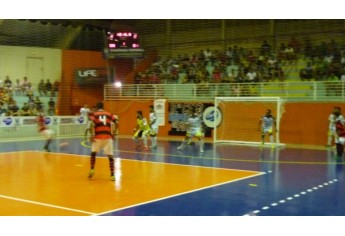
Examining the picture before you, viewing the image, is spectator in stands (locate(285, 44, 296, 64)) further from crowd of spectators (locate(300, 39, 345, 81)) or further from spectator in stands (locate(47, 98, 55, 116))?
spectator in stands (locate(47, 98, 55, 116))

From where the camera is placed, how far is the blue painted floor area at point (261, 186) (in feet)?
26.4

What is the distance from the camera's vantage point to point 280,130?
902 inches

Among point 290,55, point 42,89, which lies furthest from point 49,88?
point 290,55

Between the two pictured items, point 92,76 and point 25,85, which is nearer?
point 25,85

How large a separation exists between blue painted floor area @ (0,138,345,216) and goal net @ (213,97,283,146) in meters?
3.86

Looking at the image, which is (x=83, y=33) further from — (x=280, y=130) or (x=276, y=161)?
(x=276, y=161)

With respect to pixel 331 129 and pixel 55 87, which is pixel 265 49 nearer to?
pixel 331 129

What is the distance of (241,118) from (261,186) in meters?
13.5

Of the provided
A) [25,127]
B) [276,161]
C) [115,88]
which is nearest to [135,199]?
[276,161]

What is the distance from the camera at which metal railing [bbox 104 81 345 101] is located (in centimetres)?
2212

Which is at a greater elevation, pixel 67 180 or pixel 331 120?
pixel 331 120

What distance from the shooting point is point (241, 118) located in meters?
24.0

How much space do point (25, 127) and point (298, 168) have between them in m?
16.9

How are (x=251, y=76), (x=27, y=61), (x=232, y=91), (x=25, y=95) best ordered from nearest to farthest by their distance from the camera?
(x=232, y=91), (x=251, y=76), (x=25, y=95), (x=27, y=61)
